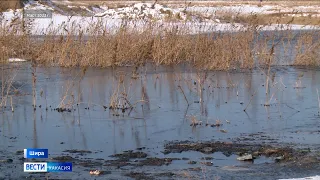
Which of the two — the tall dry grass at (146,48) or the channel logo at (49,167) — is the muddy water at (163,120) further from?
the tall dry grass at (146,48)

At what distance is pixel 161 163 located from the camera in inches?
288

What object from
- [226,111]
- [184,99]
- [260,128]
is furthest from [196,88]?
[260,128]

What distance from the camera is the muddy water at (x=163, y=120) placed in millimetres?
7141

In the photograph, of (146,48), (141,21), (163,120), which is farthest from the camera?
(141,21)

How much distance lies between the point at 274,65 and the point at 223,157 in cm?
952

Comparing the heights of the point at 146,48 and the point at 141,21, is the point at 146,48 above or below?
below

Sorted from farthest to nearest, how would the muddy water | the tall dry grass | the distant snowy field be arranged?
1. the distant snowy field
2. the tall dry grass
3. the muddy water

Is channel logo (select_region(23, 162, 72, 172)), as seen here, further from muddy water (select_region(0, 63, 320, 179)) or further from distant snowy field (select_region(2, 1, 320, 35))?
distant snowy field (select_region(2, 1, 320, 35))

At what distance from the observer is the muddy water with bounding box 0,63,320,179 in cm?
714

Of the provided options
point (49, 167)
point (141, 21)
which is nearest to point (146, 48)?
point (141, 21)

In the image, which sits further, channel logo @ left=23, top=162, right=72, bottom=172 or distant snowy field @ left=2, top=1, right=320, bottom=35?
distant snowy field @ left=2, top=1, right=320, bottom=35

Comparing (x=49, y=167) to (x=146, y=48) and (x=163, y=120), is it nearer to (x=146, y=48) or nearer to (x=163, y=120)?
(x=163, y=120)

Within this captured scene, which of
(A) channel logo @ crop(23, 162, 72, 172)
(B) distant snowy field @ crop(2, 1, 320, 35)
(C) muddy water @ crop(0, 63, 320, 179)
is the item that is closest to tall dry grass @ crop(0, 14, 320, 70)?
(B) distant snowy field @ crop(2, 1, 320, 35)

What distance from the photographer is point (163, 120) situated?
32.3 feet
